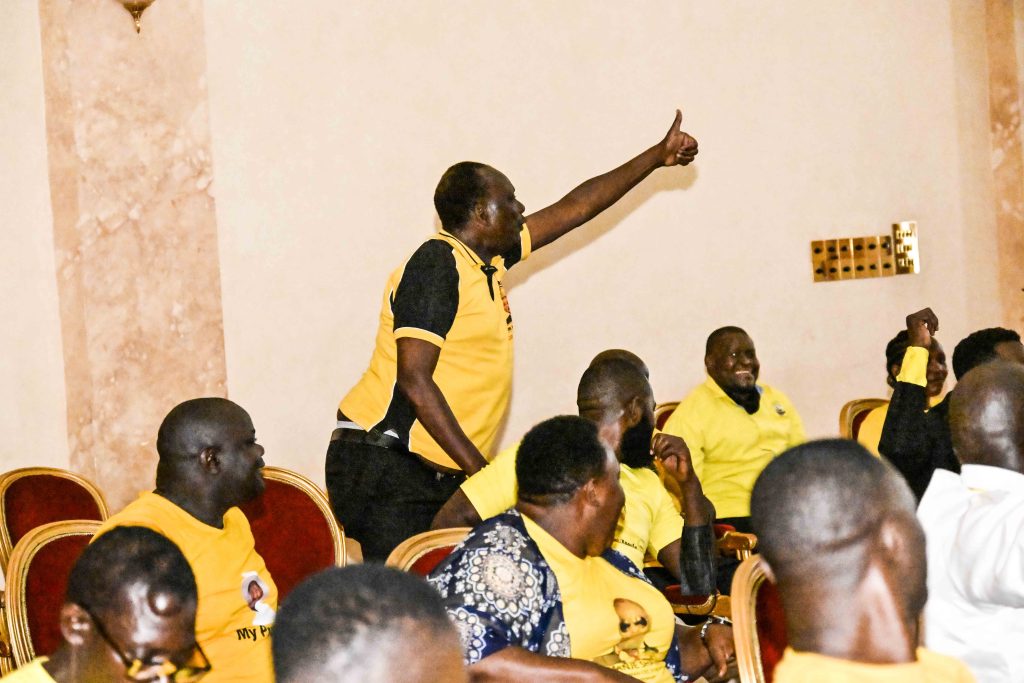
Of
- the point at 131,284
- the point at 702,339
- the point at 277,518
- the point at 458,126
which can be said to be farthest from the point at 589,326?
the point at 277,518

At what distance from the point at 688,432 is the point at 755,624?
2531 mm

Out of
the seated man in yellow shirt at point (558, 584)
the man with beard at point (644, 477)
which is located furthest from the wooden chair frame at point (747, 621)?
the man with beard at point (644, 477)

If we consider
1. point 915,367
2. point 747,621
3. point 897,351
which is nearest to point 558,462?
point 747,621

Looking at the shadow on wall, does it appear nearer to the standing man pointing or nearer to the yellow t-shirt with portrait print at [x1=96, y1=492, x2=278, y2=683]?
the standing man pointing

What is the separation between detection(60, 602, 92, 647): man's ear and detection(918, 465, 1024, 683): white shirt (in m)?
1.44

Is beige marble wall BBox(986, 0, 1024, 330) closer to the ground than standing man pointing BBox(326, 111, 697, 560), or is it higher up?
higher up

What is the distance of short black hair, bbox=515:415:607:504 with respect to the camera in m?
2.34

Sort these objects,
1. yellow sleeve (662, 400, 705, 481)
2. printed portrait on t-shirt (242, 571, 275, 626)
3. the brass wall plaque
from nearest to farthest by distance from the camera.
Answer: printed portrait on t-shirt (242, 571, 275, 626) < yellow sleeve (662, 400, 705, 481) < the brass wall plaque

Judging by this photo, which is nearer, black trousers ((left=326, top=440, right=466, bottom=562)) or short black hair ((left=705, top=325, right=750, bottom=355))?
black trousers ((left=326, top=440, right=466, bottom=562))

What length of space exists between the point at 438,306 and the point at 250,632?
3.15ft

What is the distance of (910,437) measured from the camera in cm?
357

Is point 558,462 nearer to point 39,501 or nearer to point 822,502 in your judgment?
point 822,502

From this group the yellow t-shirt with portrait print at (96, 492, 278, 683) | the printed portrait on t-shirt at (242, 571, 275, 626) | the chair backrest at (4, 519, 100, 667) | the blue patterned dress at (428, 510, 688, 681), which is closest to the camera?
the blue patterned dress at (428, 510, 688, 681)

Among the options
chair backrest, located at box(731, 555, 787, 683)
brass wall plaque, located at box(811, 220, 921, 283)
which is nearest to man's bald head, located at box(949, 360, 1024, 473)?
chair backrest, located at box(731, 555, 787, 683)
